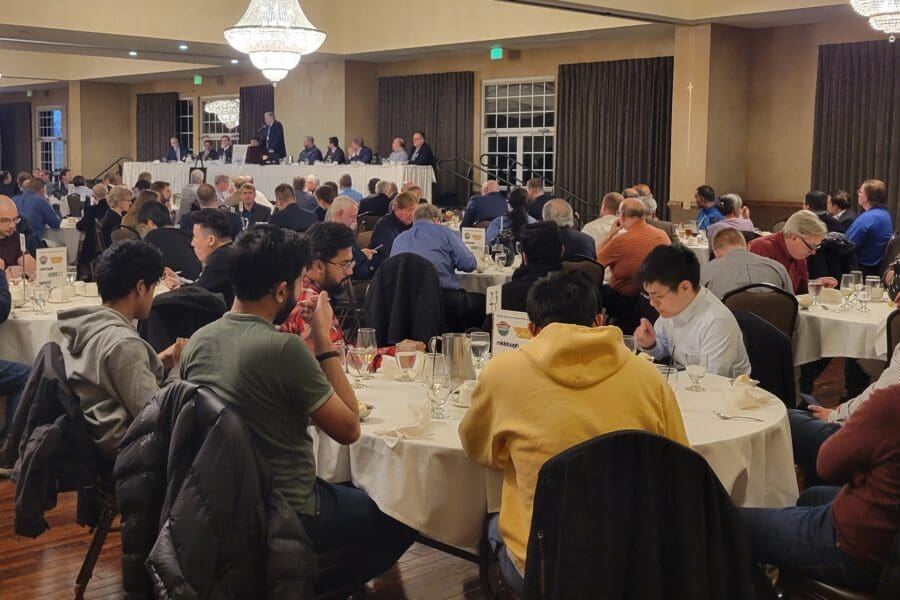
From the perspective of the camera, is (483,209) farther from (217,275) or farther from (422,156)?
(422,156)

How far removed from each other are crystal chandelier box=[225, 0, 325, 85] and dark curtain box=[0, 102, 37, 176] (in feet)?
62.2

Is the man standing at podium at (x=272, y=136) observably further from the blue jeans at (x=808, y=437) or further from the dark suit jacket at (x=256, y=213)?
the blue jeans at (x=808, y=437)

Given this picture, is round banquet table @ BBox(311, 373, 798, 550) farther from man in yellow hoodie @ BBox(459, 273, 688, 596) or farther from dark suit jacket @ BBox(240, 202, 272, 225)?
dark suit jacket @ BBox(240, 202, 272, 225)

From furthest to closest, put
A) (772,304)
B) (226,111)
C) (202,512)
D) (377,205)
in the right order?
(226,111), (377,205), (772,304), (202,512)

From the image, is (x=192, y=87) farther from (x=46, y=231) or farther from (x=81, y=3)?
(x=46, y=231)

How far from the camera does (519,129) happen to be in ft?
56.4

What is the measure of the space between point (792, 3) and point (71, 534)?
1065 centimetres

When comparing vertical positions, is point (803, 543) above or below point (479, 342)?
below

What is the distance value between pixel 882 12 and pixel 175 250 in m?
6.65

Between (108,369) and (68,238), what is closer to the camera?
(108,369)

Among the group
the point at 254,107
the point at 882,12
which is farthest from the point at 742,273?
the point at 254,107

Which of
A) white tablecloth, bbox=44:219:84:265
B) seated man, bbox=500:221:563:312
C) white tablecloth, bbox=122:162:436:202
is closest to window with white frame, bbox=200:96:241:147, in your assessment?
white tablecloth, bbox=122:162:436:202

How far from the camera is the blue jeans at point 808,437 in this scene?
143 inches

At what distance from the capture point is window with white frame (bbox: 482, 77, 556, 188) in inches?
661
